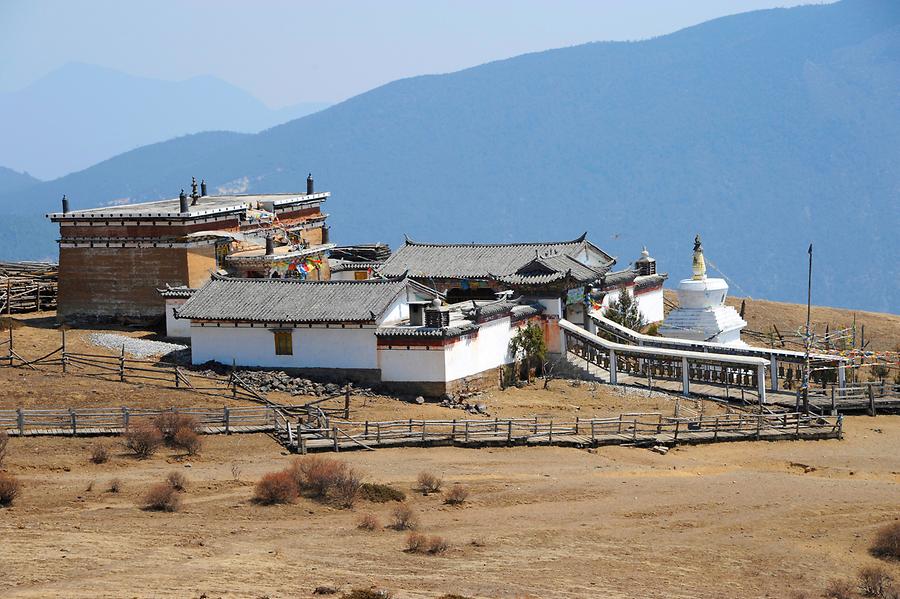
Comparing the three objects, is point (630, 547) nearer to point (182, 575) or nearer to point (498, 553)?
point (498, 553)

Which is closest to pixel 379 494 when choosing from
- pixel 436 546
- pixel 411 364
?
pixel 436 546

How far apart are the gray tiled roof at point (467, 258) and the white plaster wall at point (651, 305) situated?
95.9 inches

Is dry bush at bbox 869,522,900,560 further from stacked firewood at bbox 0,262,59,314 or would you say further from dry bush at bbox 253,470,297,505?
stacked firewood at bbox 0,262,59,314

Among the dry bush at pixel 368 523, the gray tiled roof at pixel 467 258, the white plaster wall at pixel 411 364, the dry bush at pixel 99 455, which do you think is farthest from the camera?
the gray tiled roof at pixel 467 258

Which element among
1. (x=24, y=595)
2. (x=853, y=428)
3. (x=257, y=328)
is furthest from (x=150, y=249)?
(x=24, y=595)

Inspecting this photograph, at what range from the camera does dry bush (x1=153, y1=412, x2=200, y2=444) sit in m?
41.0

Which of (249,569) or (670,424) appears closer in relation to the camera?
(249,569)

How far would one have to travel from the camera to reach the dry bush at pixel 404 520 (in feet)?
113

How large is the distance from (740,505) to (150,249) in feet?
107

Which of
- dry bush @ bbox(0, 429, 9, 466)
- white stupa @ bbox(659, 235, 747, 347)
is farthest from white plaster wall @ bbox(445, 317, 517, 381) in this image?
dry bush @ bbox(0, 429, 9, 466)

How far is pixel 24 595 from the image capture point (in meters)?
28.3

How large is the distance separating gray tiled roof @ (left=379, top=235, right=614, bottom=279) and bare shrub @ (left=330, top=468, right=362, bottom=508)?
26268 mm

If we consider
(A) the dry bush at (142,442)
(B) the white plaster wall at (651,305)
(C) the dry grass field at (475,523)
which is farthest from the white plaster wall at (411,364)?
(B) the white plaster wall at (651,305)

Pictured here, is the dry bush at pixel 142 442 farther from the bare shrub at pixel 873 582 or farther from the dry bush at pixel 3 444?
the bare shrub at pixel 873 582
